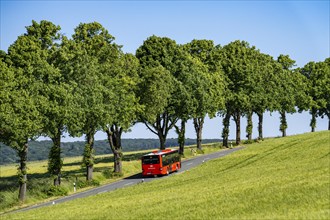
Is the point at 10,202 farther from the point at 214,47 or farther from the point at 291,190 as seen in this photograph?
the point at 214,47

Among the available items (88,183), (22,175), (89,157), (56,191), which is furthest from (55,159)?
(88,183)

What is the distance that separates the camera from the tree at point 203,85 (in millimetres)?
80125

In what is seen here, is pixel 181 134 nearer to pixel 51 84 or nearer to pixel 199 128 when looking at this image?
pixel 199 128

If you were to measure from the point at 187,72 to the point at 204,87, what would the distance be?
4.90 m

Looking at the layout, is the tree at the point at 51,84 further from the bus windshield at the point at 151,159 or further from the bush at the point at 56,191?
the bus windshield at the point at 151,159

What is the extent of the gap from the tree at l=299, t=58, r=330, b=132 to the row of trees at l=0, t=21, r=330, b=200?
0.53 metres

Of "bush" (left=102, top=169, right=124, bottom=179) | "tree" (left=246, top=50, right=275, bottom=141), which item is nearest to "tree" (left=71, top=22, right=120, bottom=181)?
"bush" (left=102, top=169, right=124, bottom=179)

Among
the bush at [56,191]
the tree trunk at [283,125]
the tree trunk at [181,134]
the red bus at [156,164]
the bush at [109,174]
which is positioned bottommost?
the bush at [56,191]

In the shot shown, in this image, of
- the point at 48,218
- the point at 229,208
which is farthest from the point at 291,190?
the point at 48,218

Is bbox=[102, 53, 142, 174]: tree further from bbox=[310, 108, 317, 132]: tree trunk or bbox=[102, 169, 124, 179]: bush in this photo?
bbox=[310, 108, 317, 132]: tree trunk

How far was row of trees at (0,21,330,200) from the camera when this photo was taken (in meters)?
47.9

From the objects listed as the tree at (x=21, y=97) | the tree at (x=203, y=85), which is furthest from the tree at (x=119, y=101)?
the tree at (x=203, y=85)

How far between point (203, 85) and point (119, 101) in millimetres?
23882

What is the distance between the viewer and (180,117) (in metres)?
78.8
